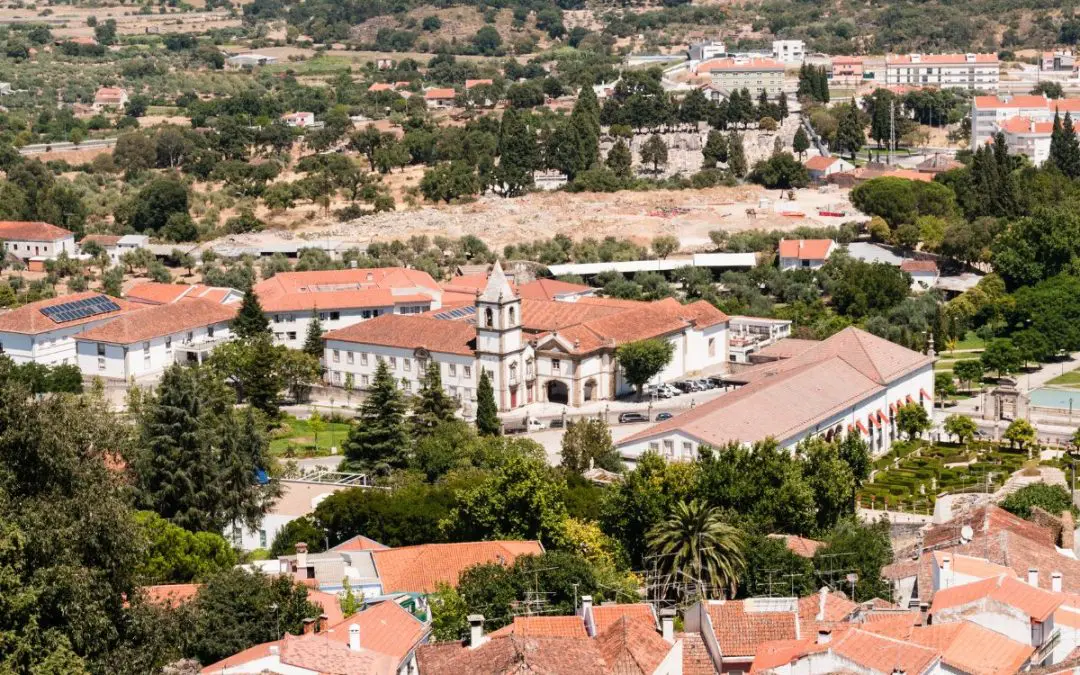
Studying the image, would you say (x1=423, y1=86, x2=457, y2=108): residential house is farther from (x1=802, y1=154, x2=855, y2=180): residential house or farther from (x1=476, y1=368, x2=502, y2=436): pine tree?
(x1=476, y1=368, x2=502, y2=436): pine tree

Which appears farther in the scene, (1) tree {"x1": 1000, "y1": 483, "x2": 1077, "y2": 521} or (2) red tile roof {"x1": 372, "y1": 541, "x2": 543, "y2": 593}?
(1) tree {"x1": 1000, "y1": 483, "x2": 1077, "y2": 521}

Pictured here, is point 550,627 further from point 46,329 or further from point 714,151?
point 714,151

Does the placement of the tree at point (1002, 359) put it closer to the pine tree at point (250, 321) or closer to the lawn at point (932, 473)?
the lawn at point (932, 473)

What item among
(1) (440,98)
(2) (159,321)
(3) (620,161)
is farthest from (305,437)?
(1) (440,98)

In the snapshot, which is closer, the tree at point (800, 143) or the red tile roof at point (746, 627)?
the red tile roof at point (746, 627)

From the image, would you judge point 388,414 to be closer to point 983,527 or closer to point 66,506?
point 983,527

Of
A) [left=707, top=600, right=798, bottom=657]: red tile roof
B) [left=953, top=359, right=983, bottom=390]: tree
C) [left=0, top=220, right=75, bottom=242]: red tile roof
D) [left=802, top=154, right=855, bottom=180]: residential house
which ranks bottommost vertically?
[left=953, top=359, right=983, bottom=390]: tree

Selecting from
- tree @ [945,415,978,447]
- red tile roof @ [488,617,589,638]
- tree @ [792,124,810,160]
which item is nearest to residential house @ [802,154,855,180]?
tree @ [792,124,810,160]

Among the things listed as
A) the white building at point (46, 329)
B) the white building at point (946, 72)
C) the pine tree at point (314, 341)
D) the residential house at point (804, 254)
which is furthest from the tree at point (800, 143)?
the white building at point (46, 329)
